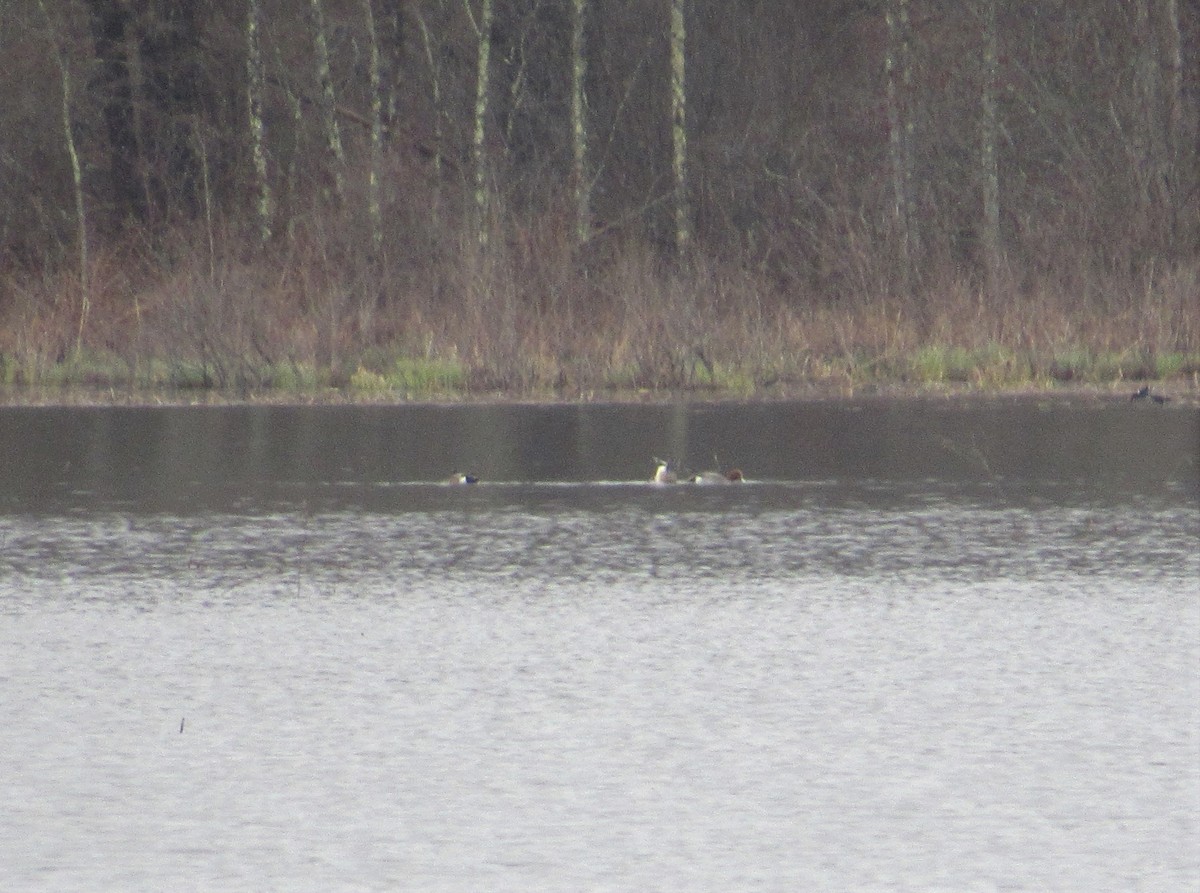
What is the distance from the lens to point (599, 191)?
3728 cm

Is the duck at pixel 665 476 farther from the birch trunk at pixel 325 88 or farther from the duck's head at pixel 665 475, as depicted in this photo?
the birch trunk at pixel 325 88

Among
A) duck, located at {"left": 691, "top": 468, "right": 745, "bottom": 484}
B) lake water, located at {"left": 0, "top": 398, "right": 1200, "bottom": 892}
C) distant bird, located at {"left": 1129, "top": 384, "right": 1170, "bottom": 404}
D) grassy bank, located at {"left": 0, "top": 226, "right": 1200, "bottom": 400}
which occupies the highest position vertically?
grassy bank, located at {"left": 0, "top": 226, "right": 1200, "bottom": 400}

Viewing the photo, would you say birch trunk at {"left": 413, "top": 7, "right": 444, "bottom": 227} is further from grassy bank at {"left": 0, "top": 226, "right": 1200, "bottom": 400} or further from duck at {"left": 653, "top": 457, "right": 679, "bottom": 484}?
duck at {"left": 653, "top": 457, "right": 679, "bottom": 484}

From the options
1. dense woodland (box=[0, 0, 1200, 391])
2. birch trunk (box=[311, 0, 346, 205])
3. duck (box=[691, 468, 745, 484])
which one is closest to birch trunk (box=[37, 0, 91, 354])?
dense woodland (box=[0, 0, 1200, 391])

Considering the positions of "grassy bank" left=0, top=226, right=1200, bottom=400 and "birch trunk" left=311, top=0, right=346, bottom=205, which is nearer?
"grassy bank" left=0, top=226, right=1200, bottom=400

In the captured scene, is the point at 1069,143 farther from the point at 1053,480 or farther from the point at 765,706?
the point at 765,706

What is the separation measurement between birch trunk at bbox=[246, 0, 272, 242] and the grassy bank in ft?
27.3

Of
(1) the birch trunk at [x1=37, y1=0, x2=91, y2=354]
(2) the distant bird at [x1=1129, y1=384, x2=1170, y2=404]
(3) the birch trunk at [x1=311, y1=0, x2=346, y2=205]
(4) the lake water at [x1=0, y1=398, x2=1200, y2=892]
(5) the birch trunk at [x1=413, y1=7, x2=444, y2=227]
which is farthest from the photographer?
(1) the birch trunk at [x1=37, y1=0, x2=91, y2=354]

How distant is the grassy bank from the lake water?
24.9 ft

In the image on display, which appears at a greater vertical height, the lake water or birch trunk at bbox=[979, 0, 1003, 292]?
birch trunk at bbox=[979, 0, 1003, 292]

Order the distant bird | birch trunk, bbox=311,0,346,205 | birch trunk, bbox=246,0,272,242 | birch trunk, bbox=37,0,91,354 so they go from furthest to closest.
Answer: birch trunk, bbox=37,0,91,354 < birch trunk, bbox=246,0,272,242 < birch trunk, bbox=311,0,346,205 < the distant bird

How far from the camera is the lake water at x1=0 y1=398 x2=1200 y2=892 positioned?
5664mm

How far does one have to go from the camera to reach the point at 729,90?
40750mm

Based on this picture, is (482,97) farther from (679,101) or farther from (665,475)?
(665,475)
